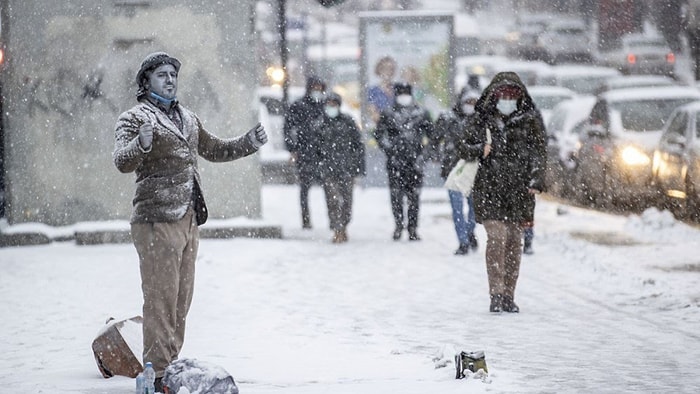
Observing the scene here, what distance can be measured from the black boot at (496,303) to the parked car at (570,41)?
39.6 meters

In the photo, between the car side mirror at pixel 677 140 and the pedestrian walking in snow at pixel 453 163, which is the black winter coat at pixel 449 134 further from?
the car side mirror at pixel 677 140

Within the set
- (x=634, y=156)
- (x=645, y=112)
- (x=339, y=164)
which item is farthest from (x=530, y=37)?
(x=339, y=164)

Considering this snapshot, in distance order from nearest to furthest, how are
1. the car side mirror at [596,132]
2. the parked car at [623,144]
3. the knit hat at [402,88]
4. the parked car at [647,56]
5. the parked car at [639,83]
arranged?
1. the knit hat at [402,88]
2. the parked car at [623,144]
3. the car side mirror at [596,132]
4. the parked car at [639,83]
5. the parked car at [647,56]

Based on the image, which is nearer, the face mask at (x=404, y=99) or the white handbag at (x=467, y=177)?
the white handbag at (x=467, y=177)

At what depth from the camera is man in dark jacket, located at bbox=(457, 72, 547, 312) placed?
1080cm

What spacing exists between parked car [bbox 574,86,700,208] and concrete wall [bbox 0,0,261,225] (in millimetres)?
6446

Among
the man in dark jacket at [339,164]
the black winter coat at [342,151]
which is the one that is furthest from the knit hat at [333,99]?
the black winter coat at [342,151]

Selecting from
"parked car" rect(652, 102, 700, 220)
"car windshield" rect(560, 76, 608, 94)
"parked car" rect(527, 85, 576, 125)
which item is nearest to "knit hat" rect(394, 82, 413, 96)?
"parked car" rect(652, 102, 700, 220)

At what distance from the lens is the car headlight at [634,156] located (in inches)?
789

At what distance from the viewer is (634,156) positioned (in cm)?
2023

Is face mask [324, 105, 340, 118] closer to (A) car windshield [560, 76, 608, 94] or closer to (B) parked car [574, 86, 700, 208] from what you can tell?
(B) parked car [574, 86, 700, 208]

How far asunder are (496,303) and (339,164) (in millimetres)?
5935

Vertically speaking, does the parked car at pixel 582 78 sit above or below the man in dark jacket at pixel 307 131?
below

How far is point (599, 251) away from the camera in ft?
50.0
